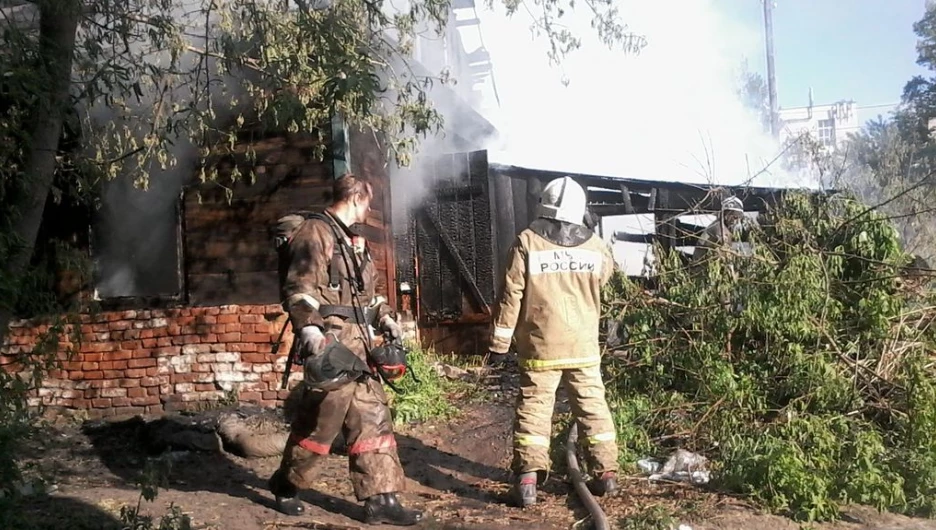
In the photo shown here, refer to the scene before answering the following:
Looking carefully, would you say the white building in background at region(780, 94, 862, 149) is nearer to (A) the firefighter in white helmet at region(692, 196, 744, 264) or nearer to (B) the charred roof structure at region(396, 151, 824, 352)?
(B) the charred roof structure at region(396, 151, 824, 352)

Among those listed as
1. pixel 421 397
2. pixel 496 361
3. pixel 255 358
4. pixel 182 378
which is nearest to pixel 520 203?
pixel 496 361

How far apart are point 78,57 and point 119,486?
8.85 ft

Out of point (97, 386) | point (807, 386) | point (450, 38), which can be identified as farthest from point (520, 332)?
point (450, 38)

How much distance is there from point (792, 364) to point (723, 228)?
4.77 ft

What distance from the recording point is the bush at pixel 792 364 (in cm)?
430

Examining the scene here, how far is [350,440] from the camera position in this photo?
161 inches

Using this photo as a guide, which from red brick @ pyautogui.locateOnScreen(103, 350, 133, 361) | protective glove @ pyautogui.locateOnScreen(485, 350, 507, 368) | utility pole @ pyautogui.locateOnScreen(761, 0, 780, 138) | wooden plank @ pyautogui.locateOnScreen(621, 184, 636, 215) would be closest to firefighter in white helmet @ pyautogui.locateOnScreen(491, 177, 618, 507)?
protective glove @ pyautogui.locateOnScreen(485, 350, 507, 368)

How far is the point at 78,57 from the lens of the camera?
4504mm

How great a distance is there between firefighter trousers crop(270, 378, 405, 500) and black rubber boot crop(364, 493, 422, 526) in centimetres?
5

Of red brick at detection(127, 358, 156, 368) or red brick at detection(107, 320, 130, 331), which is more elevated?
red brick at detection(107, 320, 130, 331)

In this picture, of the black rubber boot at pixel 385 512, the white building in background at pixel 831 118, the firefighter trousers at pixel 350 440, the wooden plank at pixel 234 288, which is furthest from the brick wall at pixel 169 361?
the white building in background at pixel 831 118

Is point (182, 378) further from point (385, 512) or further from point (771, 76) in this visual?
point (771, 76)

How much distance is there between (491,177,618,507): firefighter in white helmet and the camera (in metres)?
4.39

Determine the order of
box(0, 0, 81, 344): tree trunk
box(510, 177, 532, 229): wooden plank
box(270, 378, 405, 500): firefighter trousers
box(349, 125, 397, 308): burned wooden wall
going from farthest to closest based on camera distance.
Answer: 1. box(510, 177, 532, 229): wooden plank
2. box(349, 125, 397, 308): burned wooden wall
3. box(270, 378, 405, 500): firefighter trousers
4. box(0, 0, 81, 344): tree trunk
